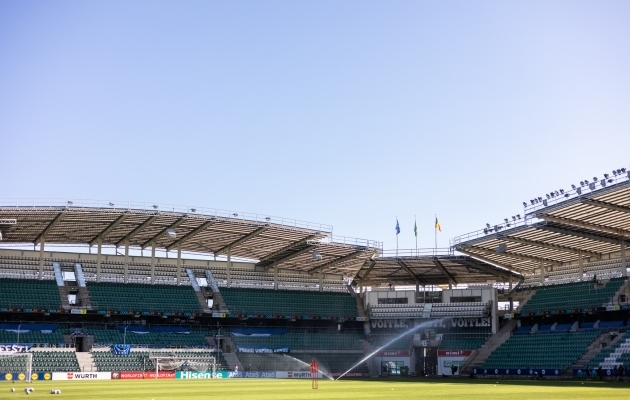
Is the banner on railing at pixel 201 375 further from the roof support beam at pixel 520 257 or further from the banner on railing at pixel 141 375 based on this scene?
the roof support beam at pixel 520 257

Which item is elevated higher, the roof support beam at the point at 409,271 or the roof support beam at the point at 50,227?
the roof support beam at the point at 50,227

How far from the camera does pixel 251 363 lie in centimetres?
8144

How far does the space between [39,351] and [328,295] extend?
3401 centimetres

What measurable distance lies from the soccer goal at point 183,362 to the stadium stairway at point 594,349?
32.3m

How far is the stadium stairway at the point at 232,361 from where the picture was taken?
79.6m

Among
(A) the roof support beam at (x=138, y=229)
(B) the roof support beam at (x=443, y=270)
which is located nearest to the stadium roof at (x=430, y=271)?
(B) the roof support beam at (x=443, y=270)

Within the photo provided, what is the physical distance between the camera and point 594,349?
237ft

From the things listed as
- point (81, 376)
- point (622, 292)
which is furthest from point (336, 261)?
point (81, 376)

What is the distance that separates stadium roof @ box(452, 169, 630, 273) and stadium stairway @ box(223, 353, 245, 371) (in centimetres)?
2425

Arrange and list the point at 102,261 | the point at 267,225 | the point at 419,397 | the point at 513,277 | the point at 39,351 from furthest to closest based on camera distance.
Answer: the point at 513,277, the point at 102,261, the point at 267,225, the point at 39,351, the point at 419,397

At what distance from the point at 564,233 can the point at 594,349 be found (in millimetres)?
11186

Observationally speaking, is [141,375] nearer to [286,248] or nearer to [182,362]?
[182,362]

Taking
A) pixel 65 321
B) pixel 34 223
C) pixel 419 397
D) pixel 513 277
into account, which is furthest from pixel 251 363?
pixel 419 397

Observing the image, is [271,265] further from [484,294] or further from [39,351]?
[39,351]
